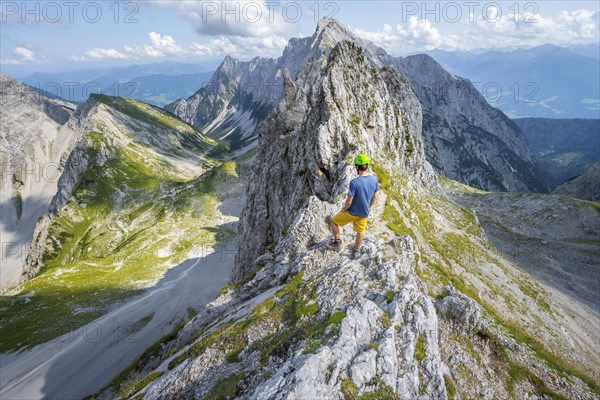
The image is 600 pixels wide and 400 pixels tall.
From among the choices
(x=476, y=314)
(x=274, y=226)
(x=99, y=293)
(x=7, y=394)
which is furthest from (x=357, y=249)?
(x=99, y=293)

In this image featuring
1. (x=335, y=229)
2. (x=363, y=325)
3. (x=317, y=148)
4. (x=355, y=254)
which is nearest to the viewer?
(x=363, y=325)

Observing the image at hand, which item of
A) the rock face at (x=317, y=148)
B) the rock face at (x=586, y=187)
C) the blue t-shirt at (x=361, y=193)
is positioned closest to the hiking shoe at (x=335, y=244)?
the rock face at (x=317, y=148)

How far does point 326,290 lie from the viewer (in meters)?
20.1

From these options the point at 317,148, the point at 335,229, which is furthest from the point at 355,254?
the point at 317,148

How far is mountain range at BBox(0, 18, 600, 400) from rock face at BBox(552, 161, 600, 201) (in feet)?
204

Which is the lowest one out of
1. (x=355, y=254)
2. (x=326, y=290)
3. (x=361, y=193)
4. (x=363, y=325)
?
(x=326, y=290)

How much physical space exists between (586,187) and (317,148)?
178260 mm

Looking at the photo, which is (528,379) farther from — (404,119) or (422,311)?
(404,119)

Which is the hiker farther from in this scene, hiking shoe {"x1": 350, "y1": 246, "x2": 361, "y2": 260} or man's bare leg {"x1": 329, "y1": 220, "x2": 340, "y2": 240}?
hiking shoe {"x1": 350, "y1": 246, "x2": 361, "y2": 260}

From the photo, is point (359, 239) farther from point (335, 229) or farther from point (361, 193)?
point (361, 193)

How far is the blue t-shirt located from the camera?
1855 centimetres

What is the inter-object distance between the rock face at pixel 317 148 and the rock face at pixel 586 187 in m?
129

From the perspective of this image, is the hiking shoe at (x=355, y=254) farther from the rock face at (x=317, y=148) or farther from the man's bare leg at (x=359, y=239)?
the rock face at (x=317, y=148)

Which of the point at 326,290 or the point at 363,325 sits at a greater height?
the point at 363,325
